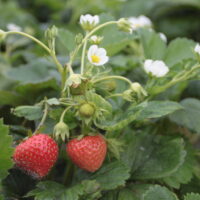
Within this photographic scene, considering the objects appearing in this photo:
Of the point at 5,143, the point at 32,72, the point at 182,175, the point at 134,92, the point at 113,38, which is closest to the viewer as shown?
the point at 5,143

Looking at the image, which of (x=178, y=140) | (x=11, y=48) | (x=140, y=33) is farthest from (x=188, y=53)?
(x=11, y=48)

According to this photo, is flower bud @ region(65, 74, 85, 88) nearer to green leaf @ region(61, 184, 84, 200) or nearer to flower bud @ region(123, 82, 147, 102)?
flower bud @ region(123, 82, 147, 102)

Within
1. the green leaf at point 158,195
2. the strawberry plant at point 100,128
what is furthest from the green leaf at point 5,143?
the green leaf at point 158,195

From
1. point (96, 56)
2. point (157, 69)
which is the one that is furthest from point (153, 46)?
point (96, 56)

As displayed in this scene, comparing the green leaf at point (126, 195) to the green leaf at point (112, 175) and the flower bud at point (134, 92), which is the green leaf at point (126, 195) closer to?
the green leaf at point (112, 175)

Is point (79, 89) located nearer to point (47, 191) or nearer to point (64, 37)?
point (47, 191)

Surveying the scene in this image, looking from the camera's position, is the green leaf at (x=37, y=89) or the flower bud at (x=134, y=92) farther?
the green leaf at (x=37, y=89)
